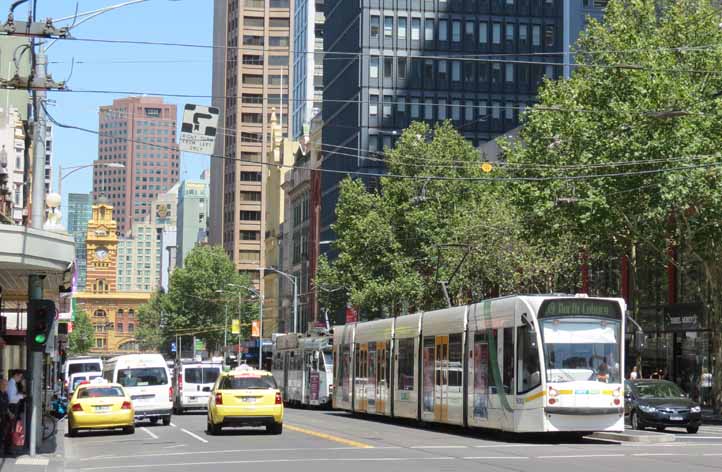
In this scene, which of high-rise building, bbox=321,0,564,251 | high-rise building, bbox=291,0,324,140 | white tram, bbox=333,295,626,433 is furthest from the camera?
high-rise building, bbox=291,0,324,140

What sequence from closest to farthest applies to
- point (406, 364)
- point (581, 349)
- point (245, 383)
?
1. point (581, 349)
2. point (245, 383)
3. point (406, 364)

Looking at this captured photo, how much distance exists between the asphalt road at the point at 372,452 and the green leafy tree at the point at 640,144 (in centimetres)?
1079

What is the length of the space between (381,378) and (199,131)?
12.2 m

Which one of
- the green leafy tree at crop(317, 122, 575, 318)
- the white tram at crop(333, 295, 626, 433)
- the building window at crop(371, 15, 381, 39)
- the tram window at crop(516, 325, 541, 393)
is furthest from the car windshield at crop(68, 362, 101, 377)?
the tram window at crop(516, 325, 541, 393)

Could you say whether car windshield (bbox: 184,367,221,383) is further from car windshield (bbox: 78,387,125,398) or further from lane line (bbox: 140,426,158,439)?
car windshield (bbox: 78,387,125,398)

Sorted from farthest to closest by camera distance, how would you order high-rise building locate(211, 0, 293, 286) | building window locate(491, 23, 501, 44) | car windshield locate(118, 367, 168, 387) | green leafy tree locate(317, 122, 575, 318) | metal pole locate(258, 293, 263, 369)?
high-rise building locate(211, 0, 293, 286) → building window locate(491, 23, 501, 44) → metal pole locate(258, 293, 263, 369) → green leafy tree locate(317, 122, 575, 318) → car windshield locate(118, 367, 168, 387)

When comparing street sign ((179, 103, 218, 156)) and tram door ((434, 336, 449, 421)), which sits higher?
street sign ((179, 103, 218, 156))

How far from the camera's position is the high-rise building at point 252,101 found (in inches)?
6663

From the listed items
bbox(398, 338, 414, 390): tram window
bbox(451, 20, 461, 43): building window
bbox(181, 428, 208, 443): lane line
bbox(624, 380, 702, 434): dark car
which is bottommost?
bbox(181, 428, 208, 443): lane line

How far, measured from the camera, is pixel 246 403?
32.7 metres

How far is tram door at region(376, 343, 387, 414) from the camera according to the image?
4116cm

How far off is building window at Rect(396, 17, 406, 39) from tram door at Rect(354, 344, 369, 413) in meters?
59.5

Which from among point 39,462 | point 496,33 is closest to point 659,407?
point 39,462

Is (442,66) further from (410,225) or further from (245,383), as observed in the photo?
(245,383)
